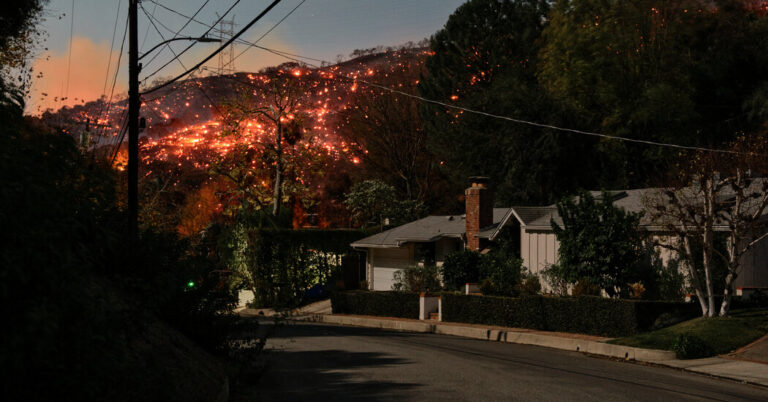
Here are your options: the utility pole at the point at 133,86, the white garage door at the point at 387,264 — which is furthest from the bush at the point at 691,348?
the white garage door at the point at 387,264

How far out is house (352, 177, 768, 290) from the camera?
25016 millimetres

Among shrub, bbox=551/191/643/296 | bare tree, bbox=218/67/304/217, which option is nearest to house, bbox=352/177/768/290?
shrub, bbox=551/191/643/296

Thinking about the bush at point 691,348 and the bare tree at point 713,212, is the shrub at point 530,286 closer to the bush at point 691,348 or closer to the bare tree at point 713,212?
the bare tree at point 713,212

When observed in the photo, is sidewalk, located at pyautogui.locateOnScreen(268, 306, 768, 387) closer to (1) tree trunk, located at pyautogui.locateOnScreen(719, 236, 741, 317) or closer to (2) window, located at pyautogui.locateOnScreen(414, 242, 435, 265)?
(1) tree trunk, located at pyautogui.locateOnScreen(719, 236, 741, 317)

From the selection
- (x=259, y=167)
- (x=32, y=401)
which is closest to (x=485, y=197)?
(x=259, y=167)

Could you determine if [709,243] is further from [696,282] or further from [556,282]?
[556,282]

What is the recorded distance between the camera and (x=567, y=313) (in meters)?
24.7

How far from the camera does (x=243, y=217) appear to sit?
43.4m

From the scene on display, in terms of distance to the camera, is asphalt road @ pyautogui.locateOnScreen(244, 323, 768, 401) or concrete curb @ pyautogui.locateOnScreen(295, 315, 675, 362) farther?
concrete curb @ pyautogui.locateOnScreen(295, 315, 675, 362)

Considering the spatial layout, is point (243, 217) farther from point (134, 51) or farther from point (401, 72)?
point (401, 72)

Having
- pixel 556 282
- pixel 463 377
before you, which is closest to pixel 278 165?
pixel 556 282

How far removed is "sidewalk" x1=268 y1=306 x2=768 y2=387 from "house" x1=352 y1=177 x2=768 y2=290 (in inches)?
175

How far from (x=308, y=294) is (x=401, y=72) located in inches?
1444

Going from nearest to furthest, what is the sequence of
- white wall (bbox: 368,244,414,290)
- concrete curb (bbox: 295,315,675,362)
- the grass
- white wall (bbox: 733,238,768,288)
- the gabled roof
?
1. the grass
2. concrete curb (bbox: 295,315,675,362)
3. white wall (bbox: 733,238,768,288)
4. the gabled roof
5. white wall (bbox: 368,244,414,290)
